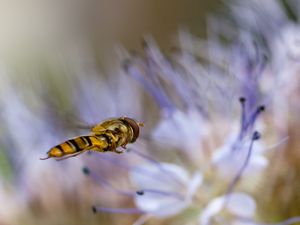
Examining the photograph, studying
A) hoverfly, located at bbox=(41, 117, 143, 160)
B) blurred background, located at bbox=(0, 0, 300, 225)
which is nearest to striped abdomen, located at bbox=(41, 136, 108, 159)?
hoverfly, located at bbox=(41, 117, 143, 160)

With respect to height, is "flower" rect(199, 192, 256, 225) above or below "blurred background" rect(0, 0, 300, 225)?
below

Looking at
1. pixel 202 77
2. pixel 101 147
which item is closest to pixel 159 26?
pixel 202 77

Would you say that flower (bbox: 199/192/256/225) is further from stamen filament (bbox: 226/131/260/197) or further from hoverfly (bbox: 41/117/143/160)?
hoverfly (bbox: 41/117/143/160)

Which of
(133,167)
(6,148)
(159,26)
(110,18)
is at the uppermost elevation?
(110,18)

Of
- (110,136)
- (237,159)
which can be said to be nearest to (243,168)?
(237,159)

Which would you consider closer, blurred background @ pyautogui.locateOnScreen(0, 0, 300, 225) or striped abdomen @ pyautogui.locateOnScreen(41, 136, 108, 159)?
striped abdomen @ pyautogui.locateOnScreen(41, 136, 108, 159)

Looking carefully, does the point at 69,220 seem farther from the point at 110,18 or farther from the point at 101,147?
the point at 110,18

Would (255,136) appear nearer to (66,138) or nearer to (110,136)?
(110,136)

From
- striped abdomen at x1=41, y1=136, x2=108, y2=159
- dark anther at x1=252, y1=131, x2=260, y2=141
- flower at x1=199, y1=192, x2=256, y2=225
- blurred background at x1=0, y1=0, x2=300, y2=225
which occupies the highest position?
blurred background at x1=0, y1=0, x2=300, y2=225
